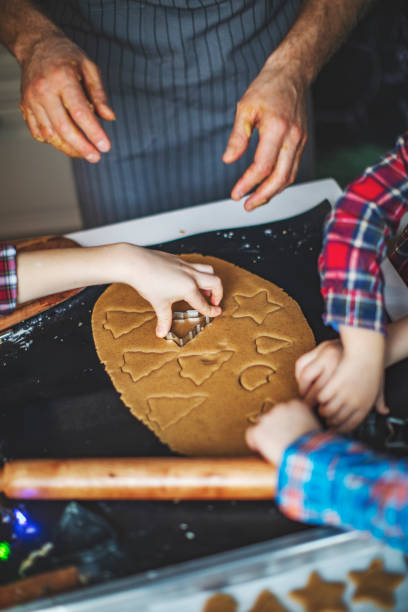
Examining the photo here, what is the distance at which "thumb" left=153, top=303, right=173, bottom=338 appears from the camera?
102 cm

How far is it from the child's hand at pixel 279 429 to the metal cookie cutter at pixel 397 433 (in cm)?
14

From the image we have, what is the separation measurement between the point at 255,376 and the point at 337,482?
32cm

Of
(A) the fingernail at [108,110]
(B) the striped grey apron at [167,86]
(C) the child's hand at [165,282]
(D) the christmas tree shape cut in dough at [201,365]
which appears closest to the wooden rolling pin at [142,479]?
(D) the christmas tree shape cut in dough at [201,365]

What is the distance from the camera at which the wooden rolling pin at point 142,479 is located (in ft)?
2.41

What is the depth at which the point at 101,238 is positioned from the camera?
4.40 ft

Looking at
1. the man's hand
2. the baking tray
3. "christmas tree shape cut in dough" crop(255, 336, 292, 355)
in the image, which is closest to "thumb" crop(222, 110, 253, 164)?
the man's hand

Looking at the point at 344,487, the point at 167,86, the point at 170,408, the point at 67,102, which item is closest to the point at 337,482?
the point at 344,487

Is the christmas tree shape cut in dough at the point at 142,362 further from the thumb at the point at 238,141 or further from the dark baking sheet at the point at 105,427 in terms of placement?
the thumb at the point at 238,141

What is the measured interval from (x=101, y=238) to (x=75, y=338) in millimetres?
355

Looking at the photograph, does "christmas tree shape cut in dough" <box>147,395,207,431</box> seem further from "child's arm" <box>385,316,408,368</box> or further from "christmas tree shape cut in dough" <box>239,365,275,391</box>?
"child's arm" <box>385,316,408,368</box>

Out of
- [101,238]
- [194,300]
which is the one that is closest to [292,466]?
[194,300]

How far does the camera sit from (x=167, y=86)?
1.39 metres

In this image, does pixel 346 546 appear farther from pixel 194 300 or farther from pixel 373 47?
pixel 373 47

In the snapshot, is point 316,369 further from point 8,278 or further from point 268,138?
point 8,278
